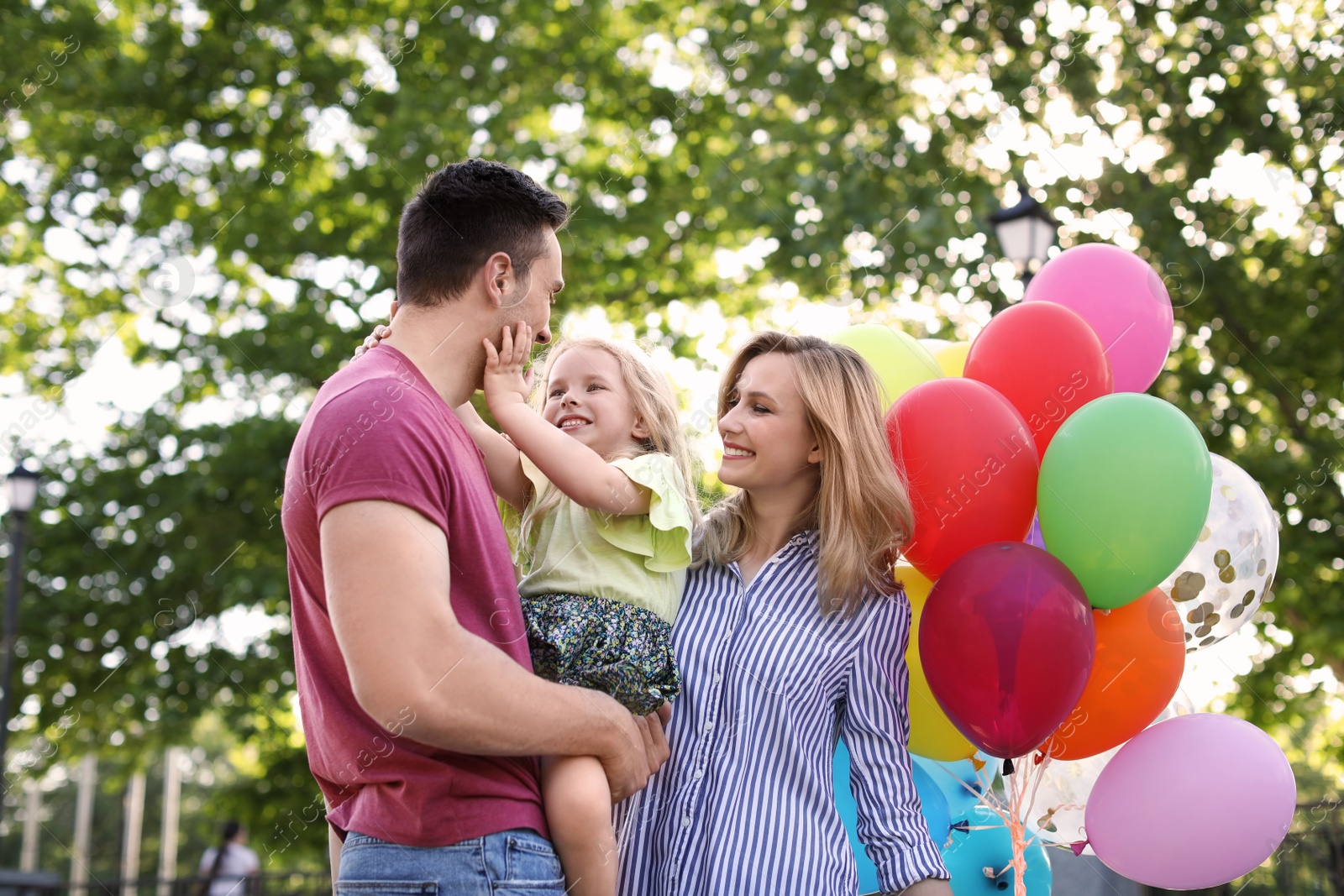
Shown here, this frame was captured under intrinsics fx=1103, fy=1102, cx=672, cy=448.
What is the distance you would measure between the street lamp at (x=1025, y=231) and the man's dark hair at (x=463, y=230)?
15.6 feet

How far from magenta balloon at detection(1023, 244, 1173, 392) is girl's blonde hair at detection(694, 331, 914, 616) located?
3.08 ft

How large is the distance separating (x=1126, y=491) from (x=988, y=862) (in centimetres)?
134

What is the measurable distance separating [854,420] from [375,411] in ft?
4.23

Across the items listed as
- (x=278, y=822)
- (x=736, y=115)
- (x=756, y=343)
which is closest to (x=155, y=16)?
(x=736, y=115)

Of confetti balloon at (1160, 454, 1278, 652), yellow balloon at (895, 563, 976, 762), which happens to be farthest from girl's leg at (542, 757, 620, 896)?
confetti balloon at (1160, 454, 1278, 652)

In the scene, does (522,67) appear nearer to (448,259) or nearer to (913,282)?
(913,282)

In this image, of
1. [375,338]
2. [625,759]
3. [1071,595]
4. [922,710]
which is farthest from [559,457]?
[922,710]

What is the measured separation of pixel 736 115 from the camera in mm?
9414

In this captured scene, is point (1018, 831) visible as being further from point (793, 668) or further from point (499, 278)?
point (499, 278)

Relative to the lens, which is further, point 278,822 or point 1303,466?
point 278,822

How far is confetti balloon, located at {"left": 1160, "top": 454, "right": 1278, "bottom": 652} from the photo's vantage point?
314 centimetres

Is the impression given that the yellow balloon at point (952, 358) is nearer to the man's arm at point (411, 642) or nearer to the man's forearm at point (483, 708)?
the man's forearm at point (483, 708)

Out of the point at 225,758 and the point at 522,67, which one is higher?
the point at 522,67

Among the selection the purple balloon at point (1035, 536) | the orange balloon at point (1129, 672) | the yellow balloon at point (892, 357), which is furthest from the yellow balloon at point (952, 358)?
the orange balloon at point (1129, 672)
